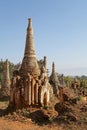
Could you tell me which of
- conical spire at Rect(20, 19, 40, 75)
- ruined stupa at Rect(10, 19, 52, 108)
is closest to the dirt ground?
ruined stupa at Rect(10, 19, 52, 108)

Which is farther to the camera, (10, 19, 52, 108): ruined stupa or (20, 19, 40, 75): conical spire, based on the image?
(20, 19, 40, 75): conical spire

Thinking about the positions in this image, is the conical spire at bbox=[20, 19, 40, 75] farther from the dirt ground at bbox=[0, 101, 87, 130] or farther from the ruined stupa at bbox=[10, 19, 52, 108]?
the dirt ground at bbox=[0, 101, 87, 130]

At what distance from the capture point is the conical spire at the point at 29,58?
24.0 metres

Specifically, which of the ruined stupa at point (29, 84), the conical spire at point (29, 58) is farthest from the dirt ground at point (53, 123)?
the conical spire at point (29, 58)

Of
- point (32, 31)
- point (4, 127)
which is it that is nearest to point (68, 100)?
point (4, 127)

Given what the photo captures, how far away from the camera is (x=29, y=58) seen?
24.2 meters

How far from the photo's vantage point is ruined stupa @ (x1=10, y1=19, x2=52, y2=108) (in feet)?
74.1

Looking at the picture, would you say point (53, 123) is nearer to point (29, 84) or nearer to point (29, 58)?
point (29, 84)

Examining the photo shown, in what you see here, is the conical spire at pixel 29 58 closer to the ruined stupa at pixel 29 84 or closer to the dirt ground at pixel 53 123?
the ruined stupa at pixel 29 84

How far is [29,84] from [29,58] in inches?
94.1

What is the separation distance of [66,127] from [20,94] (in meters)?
6.39

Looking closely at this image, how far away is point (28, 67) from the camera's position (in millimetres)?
24000

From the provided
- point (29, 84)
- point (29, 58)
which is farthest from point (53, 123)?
point (29, 58)

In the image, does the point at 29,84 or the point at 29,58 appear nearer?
the point at 29,84
